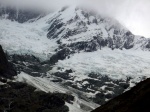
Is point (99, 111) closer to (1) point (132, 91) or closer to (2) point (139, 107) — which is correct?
(1) point (132, 91)

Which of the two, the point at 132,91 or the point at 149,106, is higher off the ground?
the point at 132,91

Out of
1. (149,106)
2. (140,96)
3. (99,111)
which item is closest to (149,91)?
(140,96)

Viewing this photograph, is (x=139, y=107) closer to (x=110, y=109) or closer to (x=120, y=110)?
(x=120, y=110)

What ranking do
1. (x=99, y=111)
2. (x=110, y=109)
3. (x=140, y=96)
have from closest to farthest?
(x=140, y=96), (x=110, y=109), (x=99, y=111)

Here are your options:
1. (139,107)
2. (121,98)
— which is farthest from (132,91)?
(139,107)

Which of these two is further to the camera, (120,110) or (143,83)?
(143,83)

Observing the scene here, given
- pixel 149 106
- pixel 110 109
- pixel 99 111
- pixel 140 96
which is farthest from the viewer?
pixel 99 111
